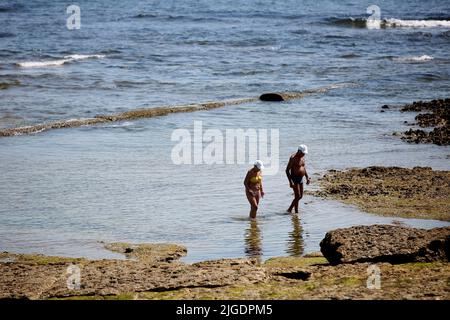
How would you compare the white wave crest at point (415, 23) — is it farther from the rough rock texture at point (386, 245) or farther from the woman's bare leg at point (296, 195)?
the rough rock texture at point (386, 245)

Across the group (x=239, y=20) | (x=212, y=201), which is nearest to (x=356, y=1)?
(x=239, y=20)

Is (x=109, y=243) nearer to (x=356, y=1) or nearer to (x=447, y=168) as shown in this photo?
(x=447, y=168)

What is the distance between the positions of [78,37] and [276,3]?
34.7 meters

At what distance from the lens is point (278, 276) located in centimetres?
1186

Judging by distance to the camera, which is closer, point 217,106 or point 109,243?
point 109,243

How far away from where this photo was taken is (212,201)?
61.0 feet

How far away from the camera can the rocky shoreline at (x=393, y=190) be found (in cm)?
1781

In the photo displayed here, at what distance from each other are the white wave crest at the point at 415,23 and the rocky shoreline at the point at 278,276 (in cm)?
5584

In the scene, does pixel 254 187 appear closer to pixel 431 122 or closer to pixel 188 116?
pixel 431 122

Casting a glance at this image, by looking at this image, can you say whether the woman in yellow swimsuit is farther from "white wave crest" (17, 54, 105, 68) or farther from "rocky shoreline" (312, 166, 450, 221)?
"white wave crest" (17, 54, 105, 68)

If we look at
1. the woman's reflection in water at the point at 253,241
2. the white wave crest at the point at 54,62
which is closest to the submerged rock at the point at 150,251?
the woman's reflection in water at the point at 253,241

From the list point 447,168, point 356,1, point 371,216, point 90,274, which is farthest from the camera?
point 356,1

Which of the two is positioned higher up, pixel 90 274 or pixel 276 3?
pixel 276 3

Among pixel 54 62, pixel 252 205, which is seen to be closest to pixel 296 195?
pixel 252 205
